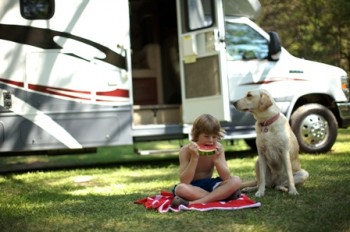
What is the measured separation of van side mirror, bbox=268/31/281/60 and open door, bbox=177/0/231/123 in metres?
1.11

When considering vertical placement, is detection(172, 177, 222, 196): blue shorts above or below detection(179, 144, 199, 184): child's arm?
below

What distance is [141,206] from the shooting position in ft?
16.1

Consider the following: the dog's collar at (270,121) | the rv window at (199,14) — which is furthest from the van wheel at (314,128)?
the dog's collar at (270,121)

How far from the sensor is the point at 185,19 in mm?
8734

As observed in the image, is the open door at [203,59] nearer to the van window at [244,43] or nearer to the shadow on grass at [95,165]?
the van window at [244,43]

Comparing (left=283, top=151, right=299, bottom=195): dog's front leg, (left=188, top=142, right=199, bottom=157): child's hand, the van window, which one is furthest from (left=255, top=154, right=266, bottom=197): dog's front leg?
the van window

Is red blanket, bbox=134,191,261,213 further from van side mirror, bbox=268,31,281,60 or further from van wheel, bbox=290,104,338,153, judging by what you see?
van side mirror, bbox=268,31,281,60

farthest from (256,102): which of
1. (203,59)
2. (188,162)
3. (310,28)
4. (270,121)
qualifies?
(310,28)

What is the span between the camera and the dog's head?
5.29 metres

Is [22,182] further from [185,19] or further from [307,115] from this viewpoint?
[307,115]

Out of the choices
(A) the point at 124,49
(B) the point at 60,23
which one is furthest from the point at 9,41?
(A) the point at 124,49

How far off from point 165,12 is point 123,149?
4227mm

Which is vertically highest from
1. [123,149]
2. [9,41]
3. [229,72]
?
[9,41]

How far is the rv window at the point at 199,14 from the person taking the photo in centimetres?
852
